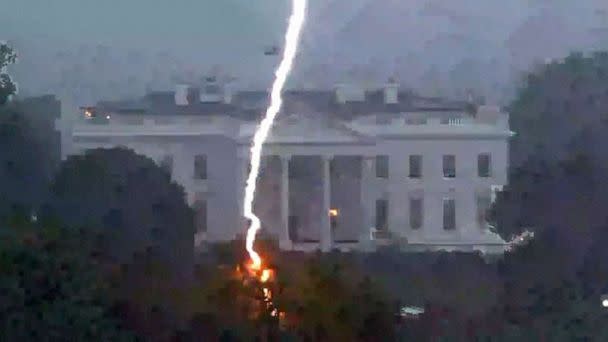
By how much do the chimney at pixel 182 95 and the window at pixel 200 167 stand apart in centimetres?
68

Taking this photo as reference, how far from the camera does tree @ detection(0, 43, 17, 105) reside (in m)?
12.7

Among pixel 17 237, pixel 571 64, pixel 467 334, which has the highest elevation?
pixel 571 64

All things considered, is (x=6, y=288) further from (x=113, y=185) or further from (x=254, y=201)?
(x=254, y=201)

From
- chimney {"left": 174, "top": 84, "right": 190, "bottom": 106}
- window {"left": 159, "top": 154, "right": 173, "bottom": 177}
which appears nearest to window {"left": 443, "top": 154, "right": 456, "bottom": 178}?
chimney {"left": 174, "top": 84, "right": 190, "bottom": 106}

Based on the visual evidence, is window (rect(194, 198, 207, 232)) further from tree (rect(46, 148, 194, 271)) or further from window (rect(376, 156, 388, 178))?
window (rect(376, 156, 388, 178))

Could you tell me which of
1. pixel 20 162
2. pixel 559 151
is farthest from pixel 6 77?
pixel 559 151

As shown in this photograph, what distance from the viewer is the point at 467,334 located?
8.05m

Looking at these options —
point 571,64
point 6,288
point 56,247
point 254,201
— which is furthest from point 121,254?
point 571,64

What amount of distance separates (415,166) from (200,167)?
2547 millimetres

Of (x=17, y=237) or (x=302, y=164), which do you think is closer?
(x=17, y=237)

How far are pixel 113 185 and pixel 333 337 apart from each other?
11.9ft

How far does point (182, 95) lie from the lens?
1490 cm

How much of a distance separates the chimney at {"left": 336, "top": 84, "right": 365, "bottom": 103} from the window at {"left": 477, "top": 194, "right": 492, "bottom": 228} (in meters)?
1.90

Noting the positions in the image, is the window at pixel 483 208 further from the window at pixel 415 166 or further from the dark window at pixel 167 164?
the dark window at pixel 167 164
